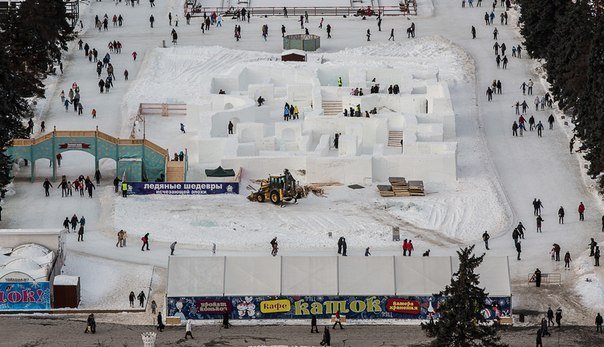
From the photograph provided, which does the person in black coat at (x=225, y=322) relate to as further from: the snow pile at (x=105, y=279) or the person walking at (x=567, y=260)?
the person walking at (x=567, y=260)

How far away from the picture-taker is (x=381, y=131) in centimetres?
10838

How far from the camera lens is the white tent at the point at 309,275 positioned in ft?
273

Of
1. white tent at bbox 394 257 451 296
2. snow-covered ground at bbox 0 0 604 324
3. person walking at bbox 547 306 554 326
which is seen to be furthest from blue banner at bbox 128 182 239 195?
person walking at bbox 547 306 554 326

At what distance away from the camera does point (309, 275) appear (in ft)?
275

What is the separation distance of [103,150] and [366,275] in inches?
951

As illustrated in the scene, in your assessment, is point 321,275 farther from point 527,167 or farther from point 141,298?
point 527,167

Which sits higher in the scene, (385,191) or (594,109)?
(594,109)

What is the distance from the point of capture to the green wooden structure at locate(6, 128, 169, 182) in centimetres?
10262

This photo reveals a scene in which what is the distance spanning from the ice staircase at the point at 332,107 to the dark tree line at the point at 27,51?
17495 mm

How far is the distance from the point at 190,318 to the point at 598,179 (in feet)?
94.1

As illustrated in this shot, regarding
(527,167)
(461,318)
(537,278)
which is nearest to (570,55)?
(527,167)

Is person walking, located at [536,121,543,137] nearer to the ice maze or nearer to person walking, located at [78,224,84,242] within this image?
the ice maze

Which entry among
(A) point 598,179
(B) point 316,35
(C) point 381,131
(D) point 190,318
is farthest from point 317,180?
(B) point 316,35

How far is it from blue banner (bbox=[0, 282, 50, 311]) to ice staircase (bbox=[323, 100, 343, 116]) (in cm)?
3269
